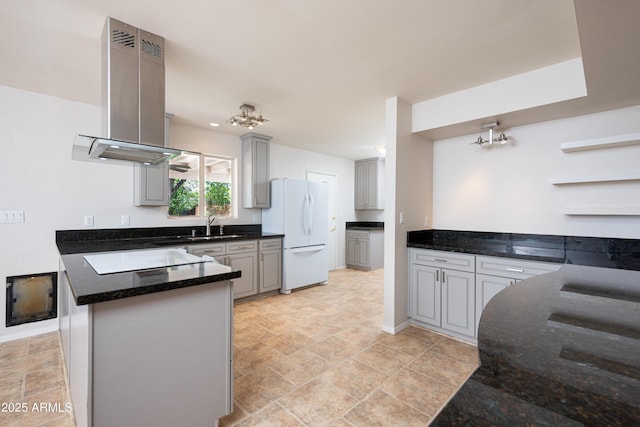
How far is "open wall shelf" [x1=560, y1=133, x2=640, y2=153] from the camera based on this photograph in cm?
226

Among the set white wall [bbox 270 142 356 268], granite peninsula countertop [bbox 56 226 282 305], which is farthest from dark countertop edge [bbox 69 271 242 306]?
white wall [bbox 270 142 356 268]

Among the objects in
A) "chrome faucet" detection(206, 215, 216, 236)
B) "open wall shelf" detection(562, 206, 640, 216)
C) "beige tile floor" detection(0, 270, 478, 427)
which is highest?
"open wall shelf" detection(562, 206, 640, 216)

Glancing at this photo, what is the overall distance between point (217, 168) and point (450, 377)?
3.93 metres

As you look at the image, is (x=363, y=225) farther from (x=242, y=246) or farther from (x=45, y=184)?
(x=45, y=184)

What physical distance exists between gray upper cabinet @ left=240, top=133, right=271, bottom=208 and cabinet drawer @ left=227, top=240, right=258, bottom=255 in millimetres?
662

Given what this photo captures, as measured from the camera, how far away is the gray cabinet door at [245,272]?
3.84 m

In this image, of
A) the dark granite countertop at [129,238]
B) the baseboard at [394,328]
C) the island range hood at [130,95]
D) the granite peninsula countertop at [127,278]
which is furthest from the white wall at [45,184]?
the baseboard at [394,328]

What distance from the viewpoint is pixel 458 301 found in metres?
2.77

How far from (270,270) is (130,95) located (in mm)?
2883

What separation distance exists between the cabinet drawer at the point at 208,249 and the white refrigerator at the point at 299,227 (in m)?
0.98

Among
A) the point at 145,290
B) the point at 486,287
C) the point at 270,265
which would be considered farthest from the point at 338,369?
the point at 270,265

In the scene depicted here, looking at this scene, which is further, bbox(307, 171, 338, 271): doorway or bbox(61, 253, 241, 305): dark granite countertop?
bbox(307, 171, 338, 271): doorway

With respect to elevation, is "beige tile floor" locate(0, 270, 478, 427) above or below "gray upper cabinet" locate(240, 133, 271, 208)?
below

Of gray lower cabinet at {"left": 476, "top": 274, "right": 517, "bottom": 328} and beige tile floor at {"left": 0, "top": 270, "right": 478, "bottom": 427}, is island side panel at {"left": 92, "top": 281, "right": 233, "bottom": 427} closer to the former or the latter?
beige tile floor at {"left": 0, "top": 270, "right": 478, "bottom": 427}
